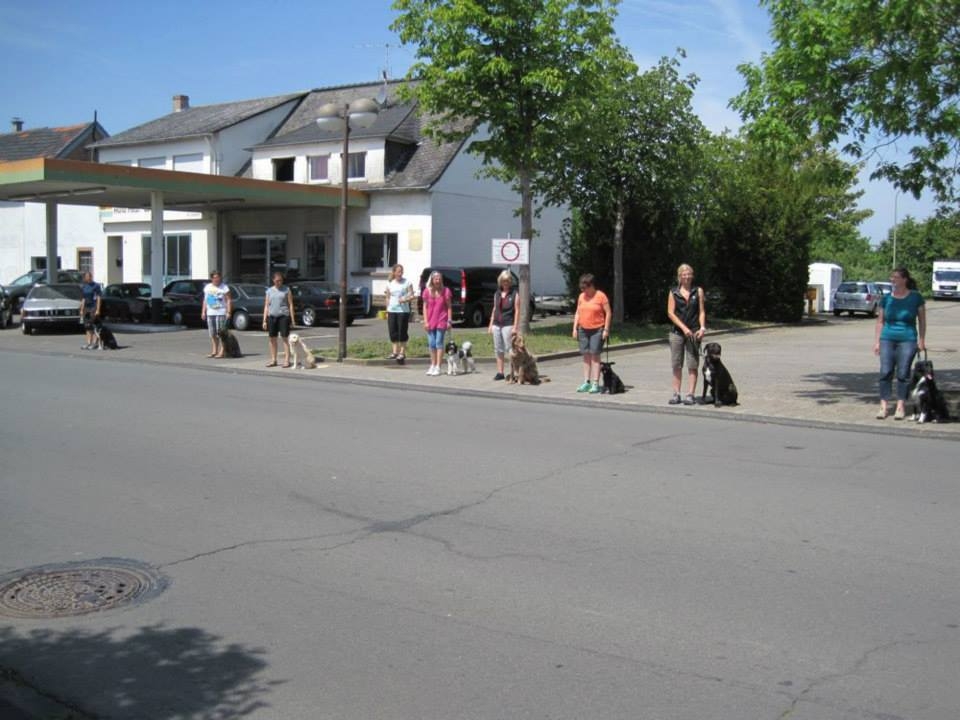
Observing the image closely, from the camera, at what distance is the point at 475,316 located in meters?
28.0

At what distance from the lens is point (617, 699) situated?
3.89 meters

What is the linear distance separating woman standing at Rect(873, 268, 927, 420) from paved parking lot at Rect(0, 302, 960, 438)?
65 cm

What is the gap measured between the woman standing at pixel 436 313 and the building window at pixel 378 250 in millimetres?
16733

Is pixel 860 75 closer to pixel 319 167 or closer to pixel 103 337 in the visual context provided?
pixel 103 337

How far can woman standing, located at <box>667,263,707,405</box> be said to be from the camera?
1238 cm

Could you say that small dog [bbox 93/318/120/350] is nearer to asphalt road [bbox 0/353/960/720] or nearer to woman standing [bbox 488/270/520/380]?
woman standing [bbox 488/270/520/380]

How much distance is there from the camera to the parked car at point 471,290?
88.2 ft

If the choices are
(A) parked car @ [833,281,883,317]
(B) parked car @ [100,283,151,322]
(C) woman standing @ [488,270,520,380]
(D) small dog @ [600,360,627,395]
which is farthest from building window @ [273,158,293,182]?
(D) small dog @ [600,360,627,395]

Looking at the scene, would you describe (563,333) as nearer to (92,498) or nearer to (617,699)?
(92,498)

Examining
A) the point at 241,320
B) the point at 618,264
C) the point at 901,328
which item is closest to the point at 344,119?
the point at 241,320

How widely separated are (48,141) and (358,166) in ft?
70.4

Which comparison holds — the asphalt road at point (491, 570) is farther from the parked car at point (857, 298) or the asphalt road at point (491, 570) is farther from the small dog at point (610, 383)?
the parked car at point (857, 298)

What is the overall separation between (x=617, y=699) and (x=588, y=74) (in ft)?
61.6

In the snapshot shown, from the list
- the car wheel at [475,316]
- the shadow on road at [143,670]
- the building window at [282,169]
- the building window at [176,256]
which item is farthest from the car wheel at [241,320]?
the shadow on road at [143,670]
